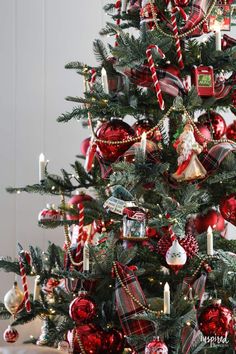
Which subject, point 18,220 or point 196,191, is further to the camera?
point 18,220

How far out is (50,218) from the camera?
254cm

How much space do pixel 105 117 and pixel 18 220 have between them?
1.00m

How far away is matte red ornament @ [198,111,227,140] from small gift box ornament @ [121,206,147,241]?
40 centimetres

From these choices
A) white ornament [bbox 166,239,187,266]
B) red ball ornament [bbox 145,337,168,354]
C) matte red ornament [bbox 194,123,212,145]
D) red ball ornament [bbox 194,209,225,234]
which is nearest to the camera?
red ball ornament [bbox 145,337,168,354]


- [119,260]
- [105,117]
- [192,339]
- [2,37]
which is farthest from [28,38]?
[192,339]

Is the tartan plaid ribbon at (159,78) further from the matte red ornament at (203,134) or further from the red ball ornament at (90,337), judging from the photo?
the red ball ornament at (90,337)

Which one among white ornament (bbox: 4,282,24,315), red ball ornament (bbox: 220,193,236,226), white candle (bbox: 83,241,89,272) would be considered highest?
red ball ornament (bbox: 220,193,236,226)

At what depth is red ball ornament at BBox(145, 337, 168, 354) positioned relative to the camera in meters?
1.94

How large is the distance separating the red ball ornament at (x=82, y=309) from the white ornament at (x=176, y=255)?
27cm

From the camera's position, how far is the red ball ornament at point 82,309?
2.17 m

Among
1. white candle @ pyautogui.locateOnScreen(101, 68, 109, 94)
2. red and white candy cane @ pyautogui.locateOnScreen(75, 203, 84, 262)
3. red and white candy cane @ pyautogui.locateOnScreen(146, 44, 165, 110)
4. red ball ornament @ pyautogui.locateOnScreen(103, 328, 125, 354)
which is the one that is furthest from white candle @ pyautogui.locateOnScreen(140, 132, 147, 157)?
red ball ornament @ pyautogui.locateOnScreen(103, 328, 125, 354)

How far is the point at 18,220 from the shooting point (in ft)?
10.6

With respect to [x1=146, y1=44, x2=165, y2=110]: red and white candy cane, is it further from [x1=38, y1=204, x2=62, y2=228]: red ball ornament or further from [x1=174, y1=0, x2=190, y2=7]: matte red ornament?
[x1=38, y1=204, x2=62, y2=228]: red ball ornament

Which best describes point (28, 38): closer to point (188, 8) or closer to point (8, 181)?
point (8, 181)
